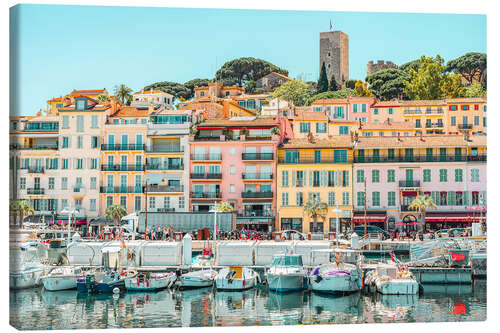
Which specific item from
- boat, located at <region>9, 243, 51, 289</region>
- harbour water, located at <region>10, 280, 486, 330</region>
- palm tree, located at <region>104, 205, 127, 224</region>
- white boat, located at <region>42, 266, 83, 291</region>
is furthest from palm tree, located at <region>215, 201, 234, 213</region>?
white boat, located at <region>42, 266, 83, 291</region>

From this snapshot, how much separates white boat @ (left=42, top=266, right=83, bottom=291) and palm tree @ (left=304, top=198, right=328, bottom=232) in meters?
→ 15.7

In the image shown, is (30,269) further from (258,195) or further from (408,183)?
(408,183)

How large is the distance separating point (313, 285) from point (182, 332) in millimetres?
9047

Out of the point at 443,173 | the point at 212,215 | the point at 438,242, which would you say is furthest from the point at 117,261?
the point at 443,173

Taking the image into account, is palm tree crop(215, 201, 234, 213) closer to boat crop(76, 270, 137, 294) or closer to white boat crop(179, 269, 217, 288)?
white boat crop(179, 269, 217, 288)

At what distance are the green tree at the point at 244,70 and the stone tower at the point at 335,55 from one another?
17.2 feet

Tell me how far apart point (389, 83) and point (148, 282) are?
150 ft

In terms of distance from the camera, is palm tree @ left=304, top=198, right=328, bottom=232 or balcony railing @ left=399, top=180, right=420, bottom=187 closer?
palm tree @ left=304, top=198, right=328, bottom=232

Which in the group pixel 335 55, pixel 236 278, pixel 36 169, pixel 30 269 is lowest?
pixel 236 278

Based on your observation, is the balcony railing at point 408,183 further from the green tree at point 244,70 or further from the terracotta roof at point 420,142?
the green tree at point 244,70

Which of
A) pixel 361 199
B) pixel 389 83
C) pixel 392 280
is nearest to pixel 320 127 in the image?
pixel 361 199

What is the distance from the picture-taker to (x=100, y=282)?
30.5m

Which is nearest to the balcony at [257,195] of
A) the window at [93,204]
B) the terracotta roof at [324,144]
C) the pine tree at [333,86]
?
the terracotta roof at [324,144]

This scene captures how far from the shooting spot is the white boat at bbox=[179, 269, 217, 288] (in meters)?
31.5
